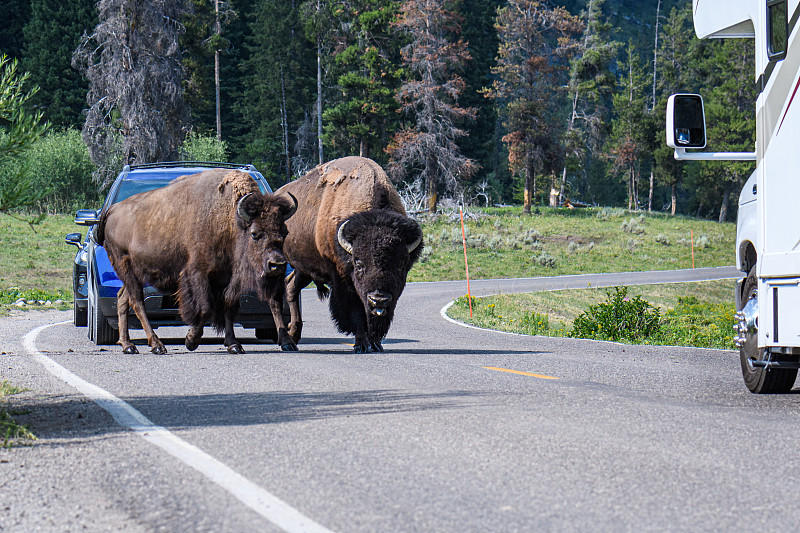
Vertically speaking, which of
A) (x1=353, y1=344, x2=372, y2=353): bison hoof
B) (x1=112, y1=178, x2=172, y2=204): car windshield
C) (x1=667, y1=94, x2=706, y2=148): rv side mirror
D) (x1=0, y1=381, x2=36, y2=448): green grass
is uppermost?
(x1=667, y1=94, x2=706, y2=148): rv side mirror

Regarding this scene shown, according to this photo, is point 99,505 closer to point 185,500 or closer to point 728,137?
point 185,500

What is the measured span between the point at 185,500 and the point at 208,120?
74402mm

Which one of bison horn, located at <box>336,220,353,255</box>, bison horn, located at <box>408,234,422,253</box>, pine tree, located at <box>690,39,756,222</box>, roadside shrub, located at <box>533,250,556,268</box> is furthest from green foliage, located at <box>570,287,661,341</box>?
pine tree, located at <box>690,39,756,222</box>

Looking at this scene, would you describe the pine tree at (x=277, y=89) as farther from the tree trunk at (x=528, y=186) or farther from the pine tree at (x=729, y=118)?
the pine tree at (x=729, y=118)

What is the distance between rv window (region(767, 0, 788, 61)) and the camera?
295 inches

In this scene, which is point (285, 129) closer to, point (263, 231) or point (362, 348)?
point (362, 348)

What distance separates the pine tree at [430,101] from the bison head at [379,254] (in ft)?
156

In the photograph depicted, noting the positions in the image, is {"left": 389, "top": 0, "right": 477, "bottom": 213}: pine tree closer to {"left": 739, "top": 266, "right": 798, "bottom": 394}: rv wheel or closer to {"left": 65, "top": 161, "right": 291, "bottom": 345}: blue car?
{"left": 65, "top": 161, "right": 291, "bottom": 345}: blue car

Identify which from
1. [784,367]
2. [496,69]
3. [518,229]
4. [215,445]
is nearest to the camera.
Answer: [215,445]

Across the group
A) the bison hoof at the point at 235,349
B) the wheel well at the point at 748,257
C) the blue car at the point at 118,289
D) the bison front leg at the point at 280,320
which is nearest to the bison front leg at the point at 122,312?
the blue car at the point at 118,289

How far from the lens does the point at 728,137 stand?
7375cm

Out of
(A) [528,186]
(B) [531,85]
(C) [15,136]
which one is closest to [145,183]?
(C) [15,136]

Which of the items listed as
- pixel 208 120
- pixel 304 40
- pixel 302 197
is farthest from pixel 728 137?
pixel 302 197

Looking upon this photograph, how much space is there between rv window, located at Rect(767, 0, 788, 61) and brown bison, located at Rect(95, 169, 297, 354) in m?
5.51
